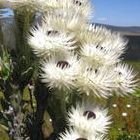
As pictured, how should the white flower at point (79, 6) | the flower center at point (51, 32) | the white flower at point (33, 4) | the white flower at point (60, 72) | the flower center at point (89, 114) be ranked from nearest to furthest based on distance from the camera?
1. the white flower at point (60, 72)
2. the flower center at point (89, 114)
3. the flower center at point (51, 32)
4. the white flower at point (33, 4)
5. the white flower at point (79, 6)

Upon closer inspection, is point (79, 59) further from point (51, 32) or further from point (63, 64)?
point (51, 32)

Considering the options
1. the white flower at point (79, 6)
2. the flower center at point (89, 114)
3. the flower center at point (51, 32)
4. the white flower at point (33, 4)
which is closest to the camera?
the flower center at point (89, 114)

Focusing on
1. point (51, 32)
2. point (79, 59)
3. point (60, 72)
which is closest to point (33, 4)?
point (51, 32)

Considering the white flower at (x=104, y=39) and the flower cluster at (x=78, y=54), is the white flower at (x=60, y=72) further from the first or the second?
the white flower at (x=104, y=39)

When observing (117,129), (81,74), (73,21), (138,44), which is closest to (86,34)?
(73,21)

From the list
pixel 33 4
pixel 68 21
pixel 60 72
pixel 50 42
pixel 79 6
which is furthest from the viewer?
pixel 79 6

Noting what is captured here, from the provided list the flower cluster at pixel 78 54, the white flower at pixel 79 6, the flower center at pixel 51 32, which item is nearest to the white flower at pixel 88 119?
the flower cluster at pixel 78 54
